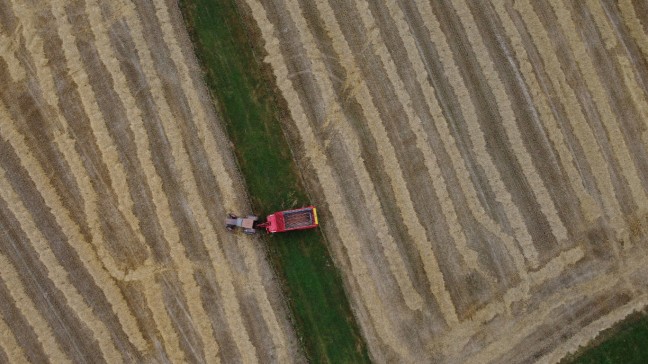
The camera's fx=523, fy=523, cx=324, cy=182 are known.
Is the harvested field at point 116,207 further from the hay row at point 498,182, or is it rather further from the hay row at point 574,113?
the hay row at point 574,113

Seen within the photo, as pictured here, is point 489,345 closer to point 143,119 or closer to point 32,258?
point 143,119

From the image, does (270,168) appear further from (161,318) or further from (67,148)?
(67,148)

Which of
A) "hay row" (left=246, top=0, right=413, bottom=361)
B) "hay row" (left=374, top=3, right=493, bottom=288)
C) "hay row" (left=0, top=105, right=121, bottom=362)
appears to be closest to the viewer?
"hay row" (left=0, top=105, right=121, bottom=362)

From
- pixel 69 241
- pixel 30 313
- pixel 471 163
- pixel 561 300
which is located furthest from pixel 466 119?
pixel 30 313

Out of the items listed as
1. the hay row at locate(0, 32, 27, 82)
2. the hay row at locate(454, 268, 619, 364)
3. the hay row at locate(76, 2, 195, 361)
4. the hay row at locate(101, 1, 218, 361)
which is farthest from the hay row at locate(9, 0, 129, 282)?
the hay row at locate(454, 268, 619, 364)

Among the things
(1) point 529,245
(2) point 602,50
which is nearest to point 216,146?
(1) point 529,245

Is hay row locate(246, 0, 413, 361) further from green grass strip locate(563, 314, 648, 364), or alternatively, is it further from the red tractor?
green grass strip locate(563, 314, 648, 364)

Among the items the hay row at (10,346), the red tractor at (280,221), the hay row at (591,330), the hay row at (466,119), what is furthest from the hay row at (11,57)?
the hay row at (591,330)
